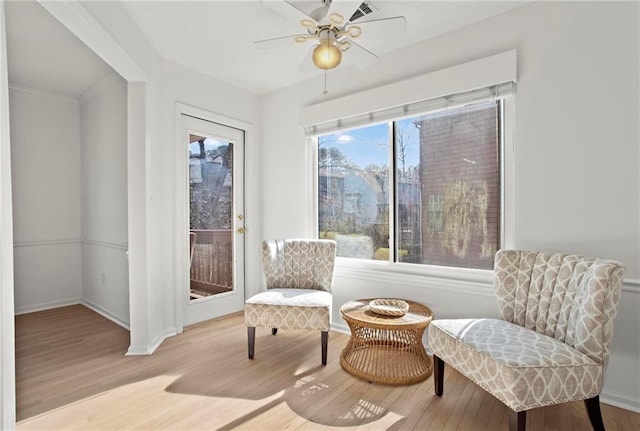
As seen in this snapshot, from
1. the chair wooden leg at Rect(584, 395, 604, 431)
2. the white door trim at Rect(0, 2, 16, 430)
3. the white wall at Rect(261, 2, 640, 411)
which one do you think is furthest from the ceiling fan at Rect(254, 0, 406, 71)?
the chair wooden leg at Rect(584, 395, 604, 431)

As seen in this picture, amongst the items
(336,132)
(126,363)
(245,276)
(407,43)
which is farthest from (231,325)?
(407,43)

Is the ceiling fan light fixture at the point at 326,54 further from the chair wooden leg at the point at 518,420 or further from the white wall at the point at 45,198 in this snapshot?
the white wall at the point at 45,198

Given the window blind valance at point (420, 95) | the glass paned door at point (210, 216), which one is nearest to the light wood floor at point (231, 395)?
the glass paned door at point (210, 216)

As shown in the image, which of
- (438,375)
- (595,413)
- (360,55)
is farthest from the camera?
(360,55)

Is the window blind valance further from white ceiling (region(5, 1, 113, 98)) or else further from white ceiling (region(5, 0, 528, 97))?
white ceiling (region(5, 1, 113, 98))

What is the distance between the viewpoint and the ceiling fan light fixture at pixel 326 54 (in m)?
1.87

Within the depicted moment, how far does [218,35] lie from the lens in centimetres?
259

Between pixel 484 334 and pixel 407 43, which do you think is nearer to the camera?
pixel 484 334

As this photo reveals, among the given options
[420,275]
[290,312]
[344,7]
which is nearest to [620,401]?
[420,275]

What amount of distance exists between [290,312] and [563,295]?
5.60ft

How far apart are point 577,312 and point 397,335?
106cm

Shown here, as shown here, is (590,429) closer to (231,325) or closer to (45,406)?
(231,325)

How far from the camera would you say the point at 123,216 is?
11.0ft

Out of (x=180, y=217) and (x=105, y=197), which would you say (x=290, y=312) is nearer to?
(x=180, y=217)
